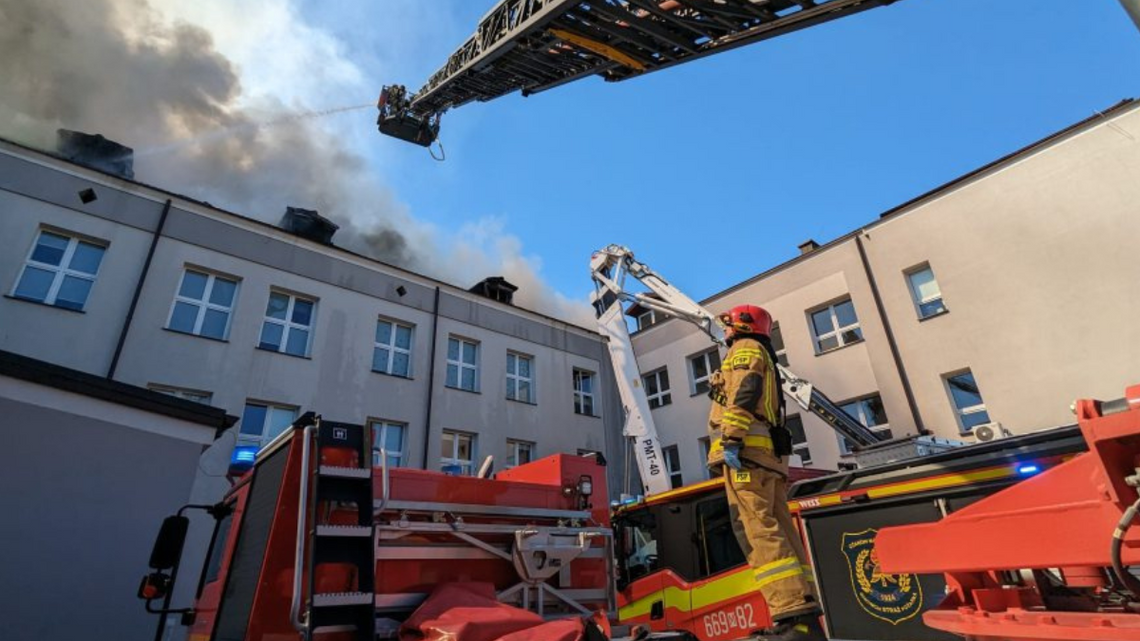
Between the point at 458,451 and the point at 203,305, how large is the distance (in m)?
6.62

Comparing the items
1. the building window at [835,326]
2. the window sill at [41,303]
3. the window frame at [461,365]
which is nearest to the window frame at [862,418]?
the building window at [835,326]

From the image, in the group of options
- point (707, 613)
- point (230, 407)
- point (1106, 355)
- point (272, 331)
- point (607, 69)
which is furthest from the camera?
point (272, 331)

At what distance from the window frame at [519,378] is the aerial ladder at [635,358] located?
5418 millimetres

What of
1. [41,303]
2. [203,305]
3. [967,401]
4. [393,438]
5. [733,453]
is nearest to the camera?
[733,453]

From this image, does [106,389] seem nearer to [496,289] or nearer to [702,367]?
[496,289]

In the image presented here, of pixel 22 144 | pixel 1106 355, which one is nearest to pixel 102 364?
pixel 22 144

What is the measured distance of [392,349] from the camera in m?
15.1

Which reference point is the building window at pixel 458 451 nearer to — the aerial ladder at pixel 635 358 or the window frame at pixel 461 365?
the window frame at pixel 461 365

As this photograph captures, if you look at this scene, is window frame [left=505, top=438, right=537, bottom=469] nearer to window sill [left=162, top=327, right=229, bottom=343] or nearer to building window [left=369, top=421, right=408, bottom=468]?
building window [left=369, top=421, right=408, bottom=468]

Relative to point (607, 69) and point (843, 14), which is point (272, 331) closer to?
point (607, 69)

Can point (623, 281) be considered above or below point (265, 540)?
above

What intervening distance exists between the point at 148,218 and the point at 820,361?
51.3 feet

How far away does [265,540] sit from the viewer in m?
3.29

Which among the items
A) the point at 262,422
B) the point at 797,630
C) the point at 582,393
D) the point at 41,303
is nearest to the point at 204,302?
the point at 41,303
